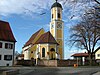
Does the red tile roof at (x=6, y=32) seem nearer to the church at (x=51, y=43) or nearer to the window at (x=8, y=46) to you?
the window at (x=8, y=46)

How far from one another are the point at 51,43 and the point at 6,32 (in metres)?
15.6

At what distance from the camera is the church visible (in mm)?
64438

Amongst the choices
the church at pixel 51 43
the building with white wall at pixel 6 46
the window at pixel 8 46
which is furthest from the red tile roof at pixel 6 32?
the church at pixel 51 43

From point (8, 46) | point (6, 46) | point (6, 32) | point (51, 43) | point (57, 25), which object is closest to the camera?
point (6, 46)

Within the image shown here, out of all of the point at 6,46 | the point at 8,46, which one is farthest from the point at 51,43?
the point at 6,46

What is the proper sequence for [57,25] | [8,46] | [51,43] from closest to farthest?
[8,46] → [51,43] → [57,25]

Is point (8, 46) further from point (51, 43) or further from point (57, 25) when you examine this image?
point (57, 25)

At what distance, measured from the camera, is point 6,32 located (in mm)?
55312

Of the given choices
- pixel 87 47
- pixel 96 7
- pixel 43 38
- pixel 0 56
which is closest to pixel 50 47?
pixel 43 38

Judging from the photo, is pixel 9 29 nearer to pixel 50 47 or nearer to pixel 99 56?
pixel 50 47

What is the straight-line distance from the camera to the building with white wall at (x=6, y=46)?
50.4m

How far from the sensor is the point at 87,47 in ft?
180

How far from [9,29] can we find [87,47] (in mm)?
21482

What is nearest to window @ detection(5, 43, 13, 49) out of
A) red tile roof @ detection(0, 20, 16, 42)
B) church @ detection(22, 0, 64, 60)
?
red tile roof @ detection(0, 20, 16, 42)
